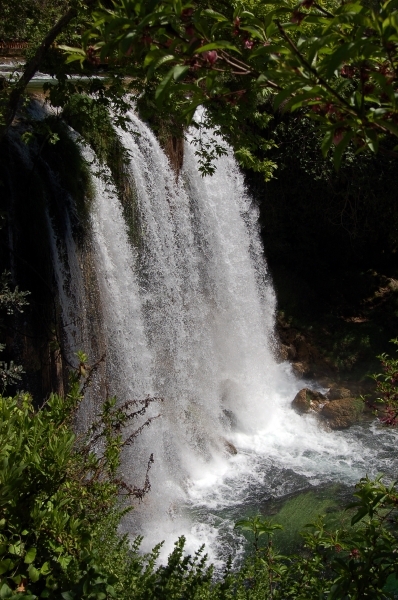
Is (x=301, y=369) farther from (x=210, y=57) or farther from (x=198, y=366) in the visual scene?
(x=210, y=57)

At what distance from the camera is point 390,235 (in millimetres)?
13047

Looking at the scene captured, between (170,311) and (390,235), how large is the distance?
6222 mm

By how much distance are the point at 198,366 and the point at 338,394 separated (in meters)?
2.89

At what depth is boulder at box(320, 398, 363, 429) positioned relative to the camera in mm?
10156

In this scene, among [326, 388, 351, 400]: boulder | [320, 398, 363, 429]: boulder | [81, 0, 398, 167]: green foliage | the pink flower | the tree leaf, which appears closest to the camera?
[81, 0, 398, 167]: green foliage

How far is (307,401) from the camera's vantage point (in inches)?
420

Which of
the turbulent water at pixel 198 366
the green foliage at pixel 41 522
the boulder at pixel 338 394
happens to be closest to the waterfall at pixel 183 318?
the turbulent water at pixel 198 366

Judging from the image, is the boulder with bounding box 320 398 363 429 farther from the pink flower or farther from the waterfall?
the pink flower

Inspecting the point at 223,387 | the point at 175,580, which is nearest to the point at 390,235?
the point at 223,387

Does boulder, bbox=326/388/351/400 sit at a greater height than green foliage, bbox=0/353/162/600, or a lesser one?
greater

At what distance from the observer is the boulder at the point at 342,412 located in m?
10.2

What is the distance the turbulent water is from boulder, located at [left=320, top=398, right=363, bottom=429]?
24cm

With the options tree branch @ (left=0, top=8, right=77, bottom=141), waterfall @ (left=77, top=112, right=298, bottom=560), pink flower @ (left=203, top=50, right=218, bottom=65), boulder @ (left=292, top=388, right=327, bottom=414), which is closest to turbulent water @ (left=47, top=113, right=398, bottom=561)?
waterfall @ (left=77, top=112, right=298, bottom=560)

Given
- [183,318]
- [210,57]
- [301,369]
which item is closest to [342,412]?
[301,369]
